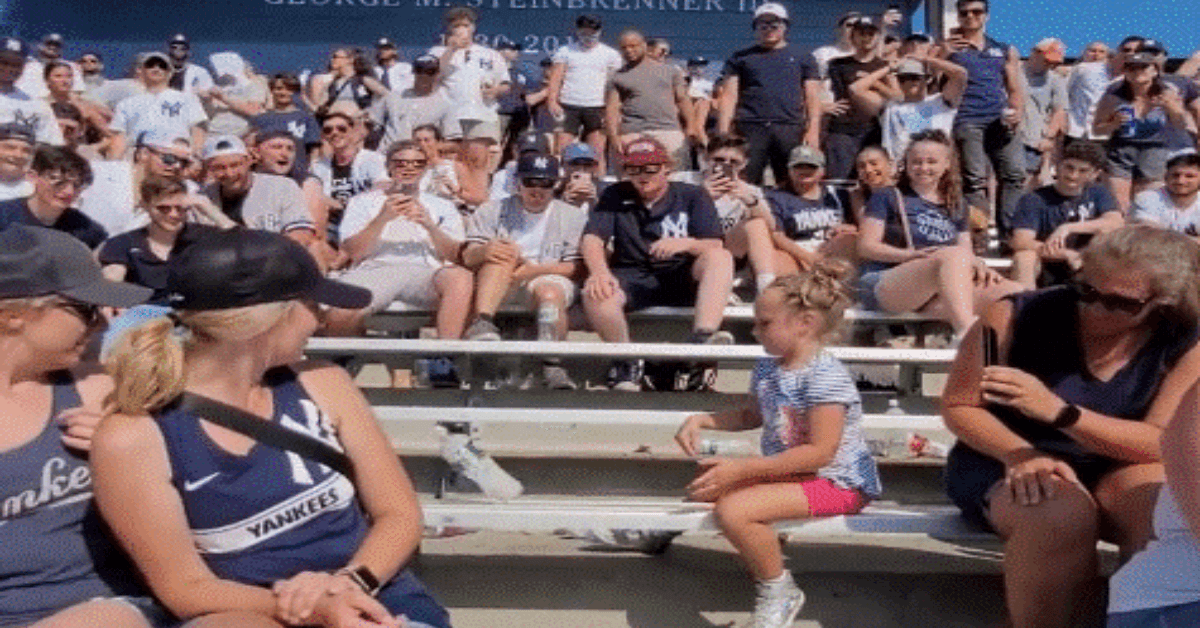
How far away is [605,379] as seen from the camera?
18.0 feet

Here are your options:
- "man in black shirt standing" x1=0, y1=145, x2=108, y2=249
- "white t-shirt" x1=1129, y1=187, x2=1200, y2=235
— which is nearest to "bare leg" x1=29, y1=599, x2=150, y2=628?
"man in black shirt standing" x1=0, y1=145, x2=108, y2=249

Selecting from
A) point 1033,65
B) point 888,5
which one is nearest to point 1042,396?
point 1033,65

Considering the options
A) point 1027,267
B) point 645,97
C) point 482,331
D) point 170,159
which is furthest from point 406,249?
point 645,97

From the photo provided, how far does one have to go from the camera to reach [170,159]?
5.84 m

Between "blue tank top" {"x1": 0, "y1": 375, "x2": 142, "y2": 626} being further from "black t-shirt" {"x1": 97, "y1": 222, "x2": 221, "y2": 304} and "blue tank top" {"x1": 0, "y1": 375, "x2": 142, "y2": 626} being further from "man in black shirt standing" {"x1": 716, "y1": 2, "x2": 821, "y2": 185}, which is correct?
"man in black shirt standing" {"x1": 716, "y1": 2, "x2": 821, "y2": 185}

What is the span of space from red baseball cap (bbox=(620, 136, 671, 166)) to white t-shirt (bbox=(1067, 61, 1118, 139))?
183 inches

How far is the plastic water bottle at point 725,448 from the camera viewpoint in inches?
176

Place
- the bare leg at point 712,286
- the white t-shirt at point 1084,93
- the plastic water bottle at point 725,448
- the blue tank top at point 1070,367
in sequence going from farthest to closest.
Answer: the white t-shirt at point 1084,93
the bare leg at point 712,286
the plastic water bottle at point 725,448
the blue tank top at point 1070,367

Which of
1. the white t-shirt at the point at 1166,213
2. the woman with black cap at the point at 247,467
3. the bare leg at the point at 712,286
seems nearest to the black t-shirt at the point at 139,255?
the bare leg at the point at 712,286

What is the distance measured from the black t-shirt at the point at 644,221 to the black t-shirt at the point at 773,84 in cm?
223

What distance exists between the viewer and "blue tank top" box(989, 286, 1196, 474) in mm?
3137

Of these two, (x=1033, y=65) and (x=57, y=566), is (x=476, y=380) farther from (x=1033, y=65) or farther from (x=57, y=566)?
(x=1033, y=65)

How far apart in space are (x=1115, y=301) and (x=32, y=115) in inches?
233

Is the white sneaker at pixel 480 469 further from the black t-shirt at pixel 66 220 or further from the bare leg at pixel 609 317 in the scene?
the black t-shirt at pixel 66 220
